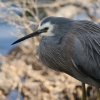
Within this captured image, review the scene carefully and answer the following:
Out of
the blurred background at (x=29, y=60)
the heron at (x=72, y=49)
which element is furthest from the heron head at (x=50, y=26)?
the blurred background at (x=29, y=60)

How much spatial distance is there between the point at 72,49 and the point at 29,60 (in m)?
1.62

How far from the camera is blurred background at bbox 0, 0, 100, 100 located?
468cm

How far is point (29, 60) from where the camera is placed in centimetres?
495

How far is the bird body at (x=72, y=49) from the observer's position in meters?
3.38

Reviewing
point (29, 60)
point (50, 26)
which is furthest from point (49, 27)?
point (29, 60)

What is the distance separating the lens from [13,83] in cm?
473

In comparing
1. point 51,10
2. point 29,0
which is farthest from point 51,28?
point 51,10

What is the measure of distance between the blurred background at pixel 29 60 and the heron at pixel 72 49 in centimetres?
104

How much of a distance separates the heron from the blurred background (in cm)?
104

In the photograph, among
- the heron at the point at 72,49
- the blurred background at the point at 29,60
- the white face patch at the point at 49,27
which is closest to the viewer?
the white face patch at the point at 49,27

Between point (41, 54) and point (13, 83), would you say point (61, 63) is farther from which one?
point (13, 83)

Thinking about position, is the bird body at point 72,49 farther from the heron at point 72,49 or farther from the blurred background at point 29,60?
the blurred background at point 29,60

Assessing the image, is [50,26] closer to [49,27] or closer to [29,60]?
[49,27]

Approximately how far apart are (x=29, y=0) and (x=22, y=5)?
87 millimetres
